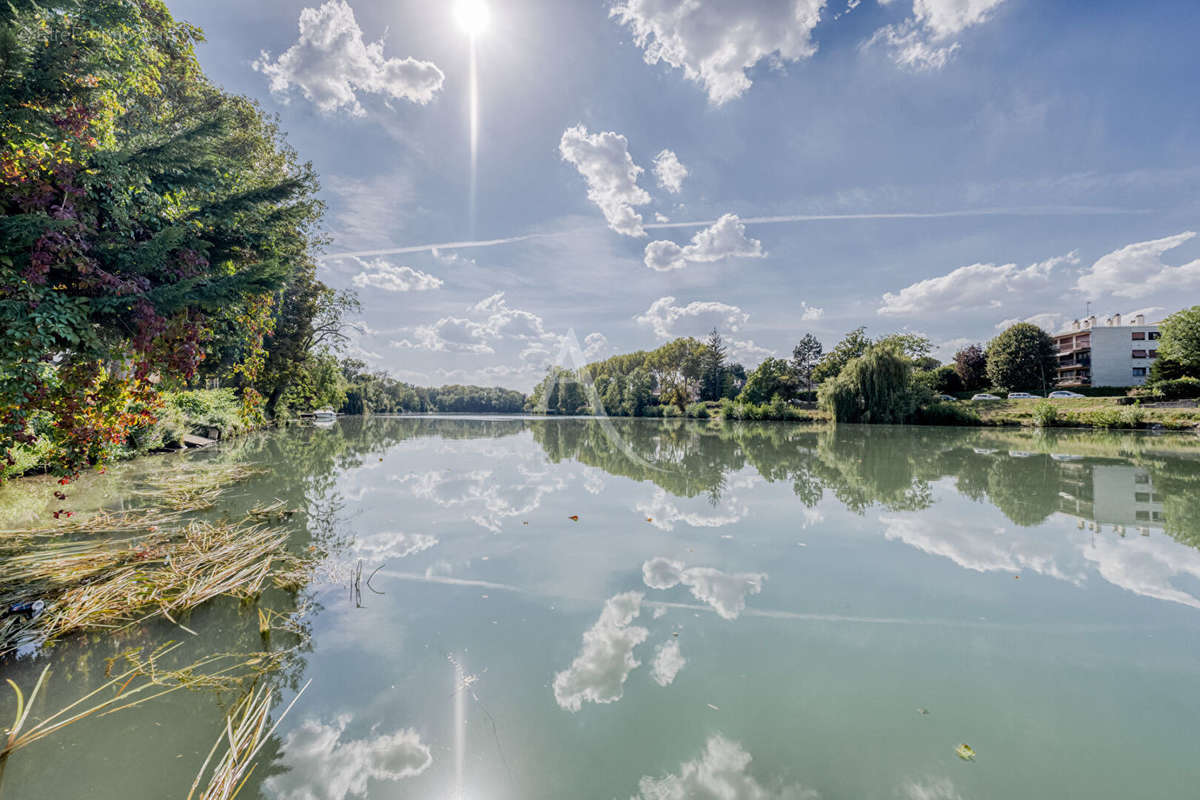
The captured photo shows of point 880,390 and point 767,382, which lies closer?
point 880,390

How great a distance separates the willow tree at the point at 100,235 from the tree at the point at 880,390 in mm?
29293

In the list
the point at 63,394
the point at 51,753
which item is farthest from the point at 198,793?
the point at 63,394

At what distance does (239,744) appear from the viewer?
1.86 metres

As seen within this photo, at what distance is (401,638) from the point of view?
2.75 metres

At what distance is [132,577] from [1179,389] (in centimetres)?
4161

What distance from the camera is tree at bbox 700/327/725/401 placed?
5088 centimetres

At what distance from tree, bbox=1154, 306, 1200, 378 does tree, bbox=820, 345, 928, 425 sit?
16.0 m

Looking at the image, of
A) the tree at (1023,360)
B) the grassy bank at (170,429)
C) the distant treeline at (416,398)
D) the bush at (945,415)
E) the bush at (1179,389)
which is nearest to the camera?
the grassy bank at (170,429)

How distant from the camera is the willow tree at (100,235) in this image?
3.30m

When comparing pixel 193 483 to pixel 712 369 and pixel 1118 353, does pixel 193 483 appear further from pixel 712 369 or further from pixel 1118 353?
pixel 1118 353

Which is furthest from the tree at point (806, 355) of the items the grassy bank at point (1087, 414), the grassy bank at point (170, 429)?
the grassy bank at point (170, 429)

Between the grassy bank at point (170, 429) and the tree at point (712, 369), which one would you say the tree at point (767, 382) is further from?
the grassy bank at point (170, 429)

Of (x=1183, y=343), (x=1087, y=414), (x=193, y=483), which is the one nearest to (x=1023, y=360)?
(x=1183, y=343)

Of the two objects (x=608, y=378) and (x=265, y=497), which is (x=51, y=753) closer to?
(x=265, y=497)
